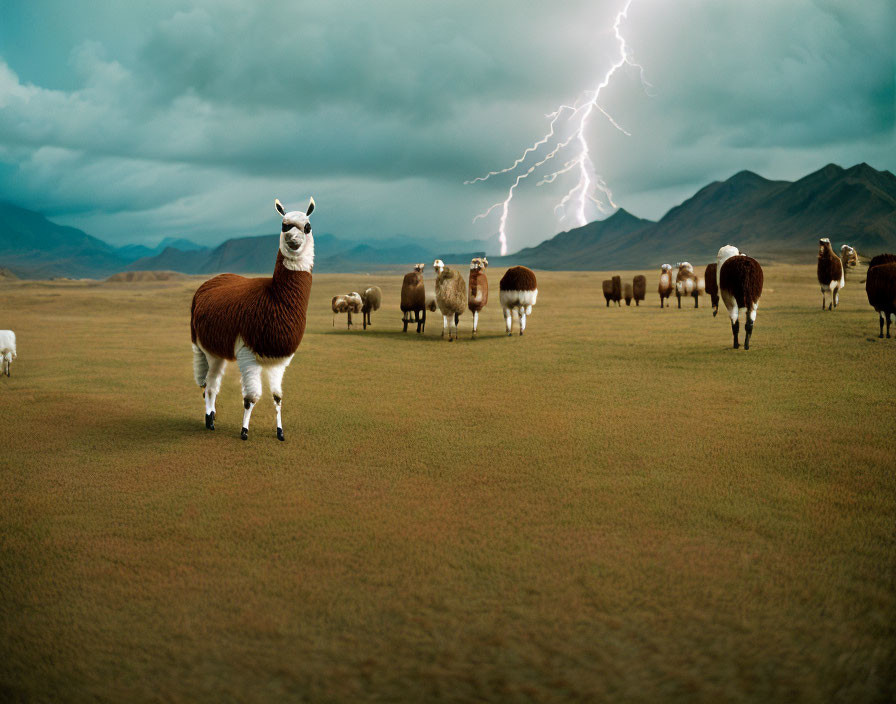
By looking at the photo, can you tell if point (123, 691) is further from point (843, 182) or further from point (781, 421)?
point (843, 182)

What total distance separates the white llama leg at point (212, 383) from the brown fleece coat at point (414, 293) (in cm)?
1076

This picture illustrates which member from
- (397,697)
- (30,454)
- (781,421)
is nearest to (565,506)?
(397,697)

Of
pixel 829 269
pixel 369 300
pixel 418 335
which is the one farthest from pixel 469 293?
pixel 829 269

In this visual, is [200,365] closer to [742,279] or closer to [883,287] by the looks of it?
[742,279]

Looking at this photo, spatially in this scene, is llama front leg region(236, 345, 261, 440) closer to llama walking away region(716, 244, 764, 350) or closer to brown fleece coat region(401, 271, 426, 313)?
llama walking away region(716, 244, 764, 350)

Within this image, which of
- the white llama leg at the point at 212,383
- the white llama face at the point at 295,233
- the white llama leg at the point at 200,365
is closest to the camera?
the white llama face at the point at 295,233

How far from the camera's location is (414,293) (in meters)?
18.4

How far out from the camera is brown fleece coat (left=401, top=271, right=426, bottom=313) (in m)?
18.3

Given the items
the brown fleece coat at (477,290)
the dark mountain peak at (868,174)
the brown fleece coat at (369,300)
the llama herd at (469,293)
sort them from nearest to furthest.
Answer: the llama herd at (469,293) → the brown fleece coat at (477,290) → the brown fleece coat at (369,300) → the dark mountain peak at (868,174)

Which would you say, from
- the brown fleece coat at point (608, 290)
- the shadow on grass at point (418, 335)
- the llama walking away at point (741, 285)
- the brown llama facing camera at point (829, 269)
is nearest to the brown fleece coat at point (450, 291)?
the shadow on grass at point (418, 335)

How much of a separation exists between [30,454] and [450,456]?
14.5ft

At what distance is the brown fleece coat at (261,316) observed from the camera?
691 cm

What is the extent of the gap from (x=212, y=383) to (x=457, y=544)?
4614mm

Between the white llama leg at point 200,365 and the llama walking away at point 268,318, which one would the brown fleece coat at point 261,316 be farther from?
the white llama leg at point 200,365
